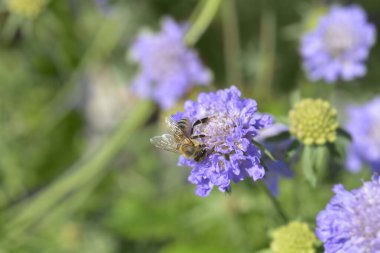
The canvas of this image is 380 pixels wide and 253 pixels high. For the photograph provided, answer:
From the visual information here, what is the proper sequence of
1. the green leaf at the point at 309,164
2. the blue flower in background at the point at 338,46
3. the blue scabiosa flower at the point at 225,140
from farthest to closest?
the blue flower in background at the point at 338,46
the green leaf at the point at 309,164
the blue scabiosa flower at the point at 225,140

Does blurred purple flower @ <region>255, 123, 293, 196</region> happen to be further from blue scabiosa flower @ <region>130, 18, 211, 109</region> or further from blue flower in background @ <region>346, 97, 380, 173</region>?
blue scabiosa flower @ <region>130, 18, 211, 109</region>

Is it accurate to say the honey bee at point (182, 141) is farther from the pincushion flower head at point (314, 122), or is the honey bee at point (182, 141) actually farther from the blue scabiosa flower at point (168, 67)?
the blue scabiosa flower at point (168, 67)

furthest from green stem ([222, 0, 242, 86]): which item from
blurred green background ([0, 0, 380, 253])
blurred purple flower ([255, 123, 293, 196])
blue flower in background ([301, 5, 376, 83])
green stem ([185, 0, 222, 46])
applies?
blurred purple flower ([255, 123, 293, 196])

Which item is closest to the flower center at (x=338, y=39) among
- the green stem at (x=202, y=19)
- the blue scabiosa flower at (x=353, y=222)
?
the green stem at (x=202, y=19)

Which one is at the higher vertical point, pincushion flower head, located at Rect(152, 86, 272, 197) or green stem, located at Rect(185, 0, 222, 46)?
green stem, located at Rect(185, 0, 222, 46)

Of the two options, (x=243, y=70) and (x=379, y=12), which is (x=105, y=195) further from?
(x=379, y=12)

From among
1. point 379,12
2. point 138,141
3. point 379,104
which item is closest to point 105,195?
point 138,141
